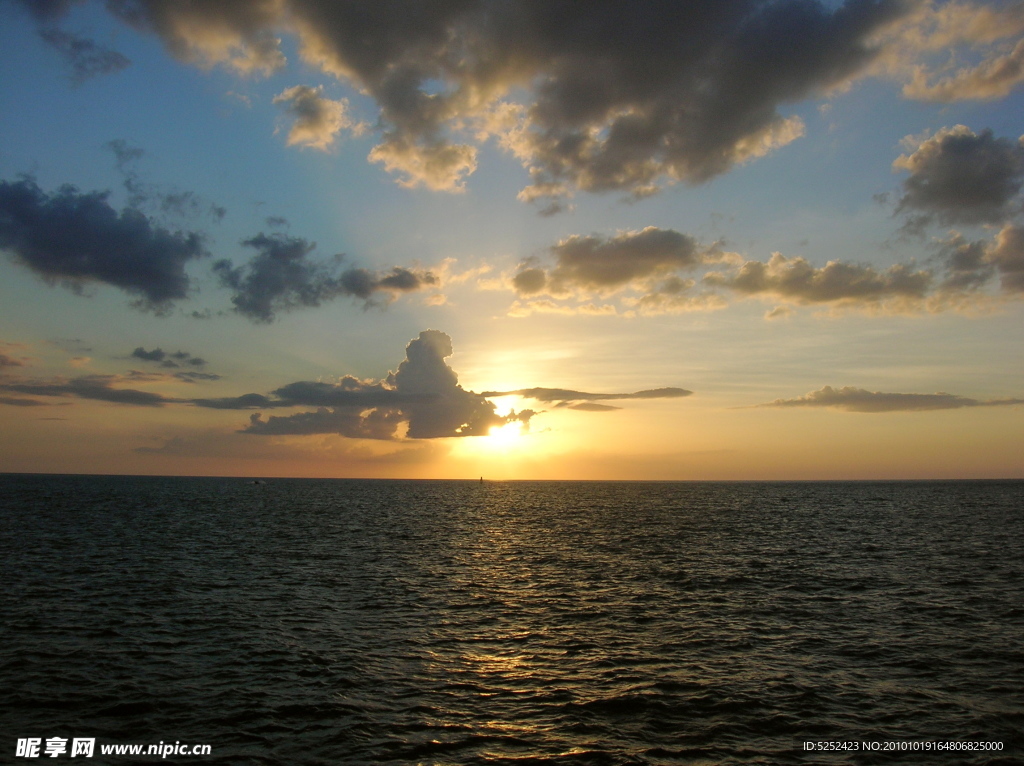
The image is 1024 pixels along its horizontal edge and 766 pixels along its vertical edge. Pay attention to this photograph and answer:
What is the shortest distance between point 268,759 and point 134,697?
7.68 meters

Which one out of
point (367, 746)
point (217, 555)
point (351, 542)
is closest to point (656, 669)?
point (367, 746)

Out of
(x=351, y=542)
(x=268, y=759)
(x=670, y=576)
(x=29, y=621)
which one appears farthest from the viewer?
(x=351, y=542)

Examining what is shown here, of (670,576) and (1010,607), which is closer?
(1010,607)

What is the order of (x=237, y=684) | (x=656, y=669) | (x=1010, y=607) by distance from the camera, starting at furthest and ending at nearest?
1. (x=1010, y=607)
2. (x=656, y=669)
3. (x=237, y=684)

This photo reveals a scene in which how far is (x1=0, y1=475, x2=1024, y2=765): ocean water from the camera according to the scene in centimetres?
1836

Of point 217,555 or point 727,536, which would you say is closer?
point 217,555

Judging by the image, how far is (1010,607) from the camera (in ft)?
114

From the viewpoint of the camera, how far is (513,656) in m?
26.1

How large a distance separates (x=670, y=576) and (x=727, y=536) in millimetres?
33465

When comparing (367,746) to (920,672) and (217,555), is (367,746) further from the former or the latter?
(217,555)

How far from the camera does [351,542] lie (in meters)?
68.4

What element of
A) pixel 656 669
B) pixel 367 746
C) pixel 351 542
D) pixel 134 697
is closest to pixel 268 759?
pixel 367 746

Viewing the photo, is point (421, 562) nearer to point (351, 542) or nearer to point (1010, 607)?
point (351, 542)

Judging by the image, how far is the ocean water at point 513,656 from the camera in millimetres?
18359
